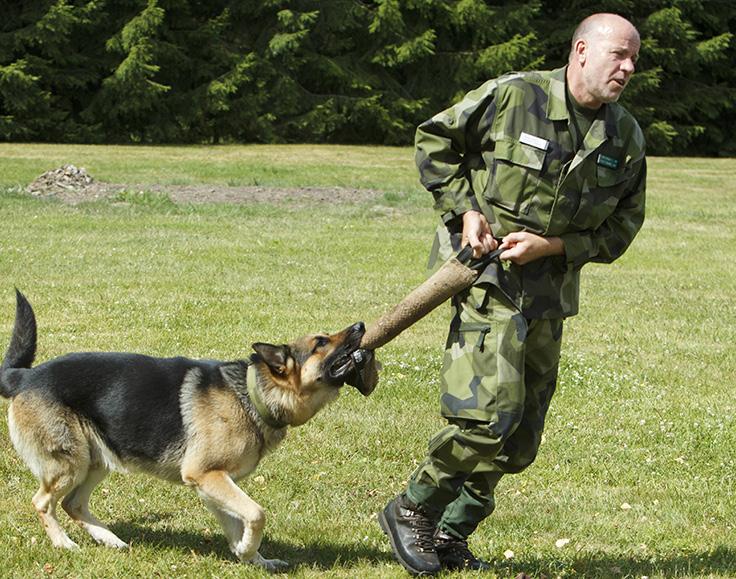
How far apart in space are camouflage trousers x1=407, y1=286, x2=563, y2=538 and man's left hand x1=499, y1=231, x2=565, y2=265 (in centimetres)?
18

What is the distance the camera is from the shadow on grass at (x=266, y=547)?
206 inches

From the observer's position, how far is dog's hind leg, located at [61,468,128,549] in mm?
5352

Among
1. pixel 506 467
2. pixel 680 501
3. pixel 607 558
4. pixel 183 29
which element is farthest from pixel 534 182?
pixel 183 29

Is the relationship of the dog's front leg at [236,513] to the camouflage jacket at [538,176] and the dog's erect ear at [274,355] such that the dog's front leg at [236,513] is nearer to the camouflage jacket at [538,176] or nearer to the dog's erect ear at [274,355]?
the dog's erect ear at [274,355]

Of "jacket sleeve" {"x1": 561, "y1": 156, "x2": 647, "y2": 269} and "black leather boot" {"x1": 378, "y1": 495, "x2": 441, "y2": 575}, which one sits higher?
"jacket sleeve" {"x1": 561, "y1": 156, "x2": 647, "y2": 269}

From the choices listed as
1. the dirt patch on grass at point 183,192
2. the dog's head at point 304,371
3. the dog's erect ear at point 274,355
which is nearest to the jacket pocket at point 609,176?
the dog's head at point 304,371

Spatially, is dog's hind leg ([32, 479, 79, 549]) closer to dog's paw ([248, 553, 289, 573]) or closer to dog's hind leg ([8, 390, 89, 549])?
dog's hind leg ([8, 390, 89, 549])

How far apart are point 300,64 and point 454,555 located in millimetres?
33839

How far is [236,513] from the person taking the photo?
4863 mm

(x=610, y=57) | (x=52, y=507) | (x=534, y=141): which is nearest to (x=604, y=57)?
(x=610, y=57)

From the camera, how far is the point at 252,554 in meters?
4.99

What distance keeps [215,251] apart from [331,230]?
2.90m

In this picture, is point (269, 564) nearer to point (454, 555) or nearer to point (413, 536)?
point (413, 536)

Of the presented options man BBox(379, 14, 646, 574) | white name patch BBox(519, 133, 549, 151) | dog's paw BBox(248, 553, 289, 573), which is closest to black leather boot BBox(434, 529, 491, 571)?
man BBox(379, 14, 646, 574)
